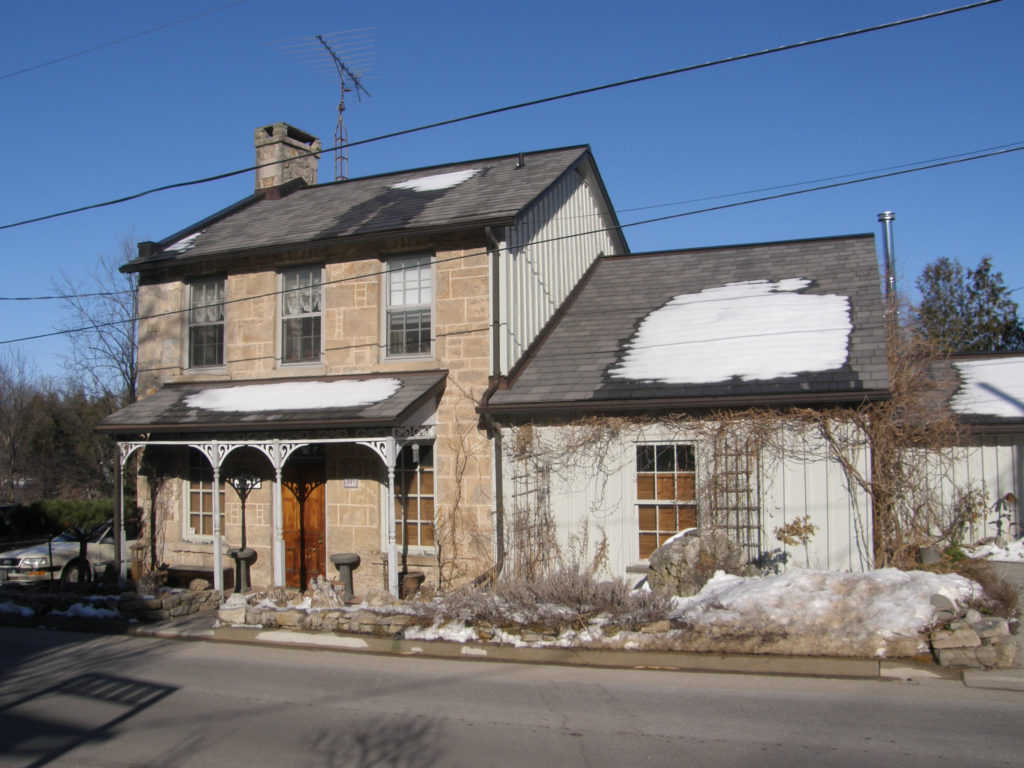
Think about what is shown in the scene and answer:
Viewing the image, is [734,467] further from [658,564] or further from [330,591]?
[330,591]

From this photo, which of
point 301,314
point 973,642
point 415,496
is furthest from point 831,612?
point 301,314

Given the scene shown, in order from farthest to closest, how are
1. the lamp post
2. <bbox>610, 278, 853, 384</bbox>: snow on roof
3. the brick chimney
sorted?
1. the brick chimney
2. the lamp post
3. <bbox>610, 278, 853, 384</bbox>: snow on roof

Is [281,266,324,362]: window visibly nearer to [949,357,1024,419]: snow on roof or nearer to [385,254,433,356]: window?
[385,254,433,356]: window

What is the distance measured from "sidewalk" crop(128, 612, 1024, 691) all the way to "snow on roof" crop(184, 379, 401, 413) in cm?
345

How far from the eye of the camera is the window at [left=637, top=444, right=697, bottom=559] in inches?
465

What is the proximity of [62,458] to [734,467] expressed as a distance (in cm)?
3083

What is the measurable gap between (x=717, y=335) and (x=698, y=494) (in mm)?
3086

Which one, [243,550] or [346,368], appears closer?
[243,550]

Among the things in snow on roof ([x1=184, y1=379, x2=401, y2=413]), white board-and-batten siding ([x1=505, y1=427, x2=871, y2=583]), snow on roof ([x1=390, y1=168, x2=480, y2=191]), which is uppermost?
snow on roof ([x1=390, y1=168, x2=480, y2=191])

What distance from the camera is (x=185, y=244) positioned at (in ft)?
54.0

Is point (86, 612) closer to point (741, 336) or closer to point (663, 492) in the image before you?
point (663, 492)

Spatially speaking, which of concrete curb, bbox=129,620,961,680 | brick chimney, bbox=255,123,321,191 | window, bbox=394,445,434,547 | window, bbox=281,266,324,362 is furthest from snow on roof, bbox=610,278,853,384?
brick chimney, bbox=255,123,321,191

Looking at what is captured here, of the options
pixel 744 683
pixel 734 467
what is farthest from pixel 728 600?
pixel 734 467

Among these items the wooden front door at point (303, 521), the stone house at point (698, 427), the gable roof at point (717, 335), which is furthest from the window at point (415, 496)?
the gable roof at point (717, 335)
